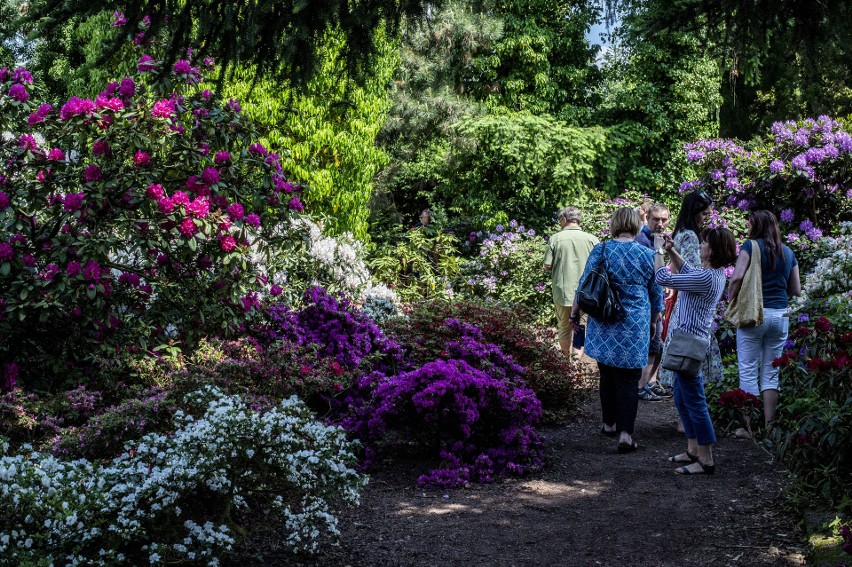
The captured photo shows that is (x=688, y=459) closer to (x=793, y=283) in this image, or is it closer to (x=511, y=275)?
(x=793, y=283)

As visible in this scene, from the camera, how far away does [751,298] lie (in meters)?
5.84

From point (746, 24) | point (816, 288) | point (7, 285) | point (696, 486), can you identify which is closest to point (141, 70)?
point (7, 285)

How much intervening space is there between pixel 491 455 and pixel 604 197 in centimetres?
1232

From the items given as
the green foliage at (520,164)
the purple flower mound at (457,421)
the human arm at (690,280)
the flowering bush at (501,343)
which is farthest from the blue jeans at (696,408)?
the green foliage at (520,164)

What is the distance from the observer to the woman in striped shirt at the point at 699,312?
5.37 metres

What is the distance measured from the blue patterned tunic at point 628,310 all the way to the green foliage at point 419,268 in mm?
5617

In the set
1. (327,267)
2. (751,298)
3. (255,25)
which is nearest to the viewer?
(255,25)

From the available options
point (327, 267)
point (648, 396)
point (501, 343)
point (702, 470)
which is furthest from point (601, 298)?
point (327, 267)

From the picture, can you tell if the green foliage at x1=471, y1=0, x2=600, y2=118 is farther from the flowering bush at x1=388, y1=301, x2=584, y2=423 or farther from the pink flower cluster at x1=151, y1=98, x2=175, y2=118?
the pink flower cluster at x1=151, y1=98, x2=175, y2=118

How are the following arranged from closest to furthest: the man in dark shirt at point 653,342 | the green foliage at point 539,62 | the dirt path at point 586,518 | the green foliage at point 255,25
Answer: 1. the green foliage at point 255,25
2. the dirt path at point 586,518
3. the man in dark shirt at point 653,342
4. the green foliage at point 539,62

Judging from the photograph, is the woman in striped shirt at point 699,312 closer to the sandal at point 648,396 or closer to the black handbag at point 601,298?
the black handbag at point 601,298

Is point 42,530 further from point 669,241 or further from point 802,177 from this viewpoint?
point 802,177

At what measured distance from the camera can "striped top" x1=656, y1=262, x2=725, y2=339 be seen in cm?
541

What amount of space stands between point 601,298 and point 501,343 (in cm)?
156
